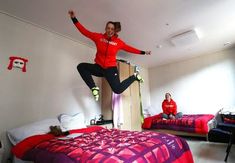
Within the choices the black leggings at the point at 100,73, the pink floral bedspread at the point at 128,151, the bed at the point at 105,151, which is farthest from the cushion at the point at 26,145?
the black leggings at the point at 100,73

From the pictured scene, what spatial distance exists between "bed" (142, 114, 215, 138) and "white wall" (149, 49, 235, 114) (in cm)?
80

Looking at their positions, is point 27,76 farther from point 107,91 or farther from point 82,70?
point 107,91

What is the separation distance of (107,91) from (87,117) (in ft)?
2.54

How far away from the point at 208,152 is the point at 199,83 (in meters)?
2.63

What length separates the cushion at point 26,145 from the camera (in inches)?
77.5

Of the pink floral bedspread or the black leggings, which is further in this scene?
the black leggings

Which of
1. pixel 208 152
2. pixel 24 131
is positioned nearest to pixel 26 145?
pixel 24 131

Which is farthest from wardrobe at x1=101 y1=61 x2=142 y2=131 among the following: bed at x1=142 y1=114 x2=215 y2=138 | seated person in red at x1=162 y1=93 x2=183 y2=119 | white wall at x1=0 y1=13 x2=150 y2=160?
seated person in red at x1=162 y1=93 x2=183 y2=119

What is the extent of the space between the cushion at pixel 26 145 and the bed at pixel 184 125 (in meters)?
3.30

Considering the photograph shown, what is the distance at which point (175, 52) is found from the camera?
4.72m

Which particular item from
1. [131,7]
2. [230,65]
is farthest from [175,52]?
[131,7]

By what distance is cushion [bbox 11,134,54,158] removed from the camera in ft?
6.46

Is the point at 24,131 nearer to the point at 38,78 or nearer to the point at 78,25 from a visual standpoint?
the point at 38,78

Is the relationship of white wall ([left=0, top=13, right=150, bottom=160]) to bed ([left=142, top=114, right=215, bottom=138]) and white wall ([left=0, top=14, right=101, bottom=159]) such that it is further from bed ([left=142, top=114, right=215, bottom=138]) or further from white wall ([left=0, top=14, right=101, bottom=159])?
bed ([left=142, top=114, right=215, bottom=138])
